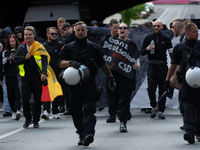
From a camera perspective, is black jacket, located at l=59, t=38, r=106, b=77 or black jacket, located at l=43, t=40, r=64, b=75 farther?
black jacket, located at l=43, t=40, r=64, b=75

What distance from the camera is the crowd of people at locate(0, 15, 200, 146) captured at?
8.48 metres

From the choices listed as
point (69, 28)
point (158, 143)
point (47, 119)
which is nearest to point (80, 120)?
point (158, 143)

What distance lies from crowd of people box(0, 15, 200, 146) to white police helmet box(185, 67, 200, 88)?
308 millimetres

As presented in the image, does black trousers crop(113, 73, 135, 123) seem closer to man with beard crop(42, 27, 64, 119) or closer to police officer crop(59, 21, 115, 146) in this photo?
police officer crop(59, 21, 115, 146)

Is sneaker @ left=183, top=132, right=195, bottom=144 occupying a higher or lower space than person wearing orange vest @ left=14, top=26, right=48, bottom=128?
lower

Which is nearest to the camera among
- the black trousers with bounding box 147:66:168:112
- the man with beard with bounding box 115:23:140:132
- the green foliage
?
the man with beard with bounding box 115:23:140:132

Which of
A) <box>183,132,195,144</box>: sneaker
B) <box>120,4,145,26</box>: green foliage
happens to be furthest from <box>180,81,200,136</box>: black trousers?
<box>120,4,145,26</box>: green foliage

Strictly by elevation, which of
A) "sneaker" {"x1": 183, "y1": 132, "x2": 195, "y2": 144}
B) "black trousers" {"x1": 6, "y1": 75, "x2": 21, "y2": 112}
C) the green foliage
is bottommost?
"sneaker" {"x1": 183, "y1": 132, "x2": 195, "y2": 144}

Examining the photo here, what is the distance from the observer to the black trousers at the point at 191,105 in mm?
8430

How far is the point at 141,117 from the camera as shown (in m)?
12.7

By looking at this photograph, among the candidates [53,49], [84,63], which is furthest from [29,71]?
[84,63]

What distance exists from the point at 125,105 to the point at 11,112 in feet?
15.3

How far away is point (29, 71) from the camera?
10.9 meters

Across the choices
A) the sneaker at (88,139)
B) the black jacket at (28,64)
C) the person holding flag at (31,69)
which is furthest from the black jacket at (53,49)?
the sneaker at (88,139)
